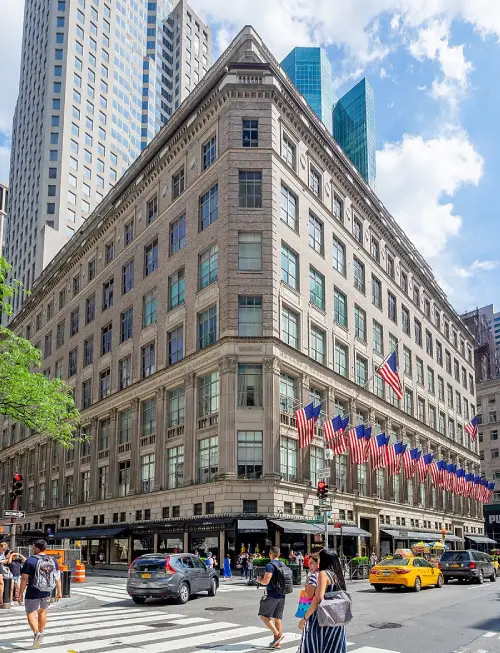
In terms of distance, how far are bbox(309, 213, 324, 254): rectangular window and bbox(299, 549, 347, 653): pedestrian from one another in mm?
42506

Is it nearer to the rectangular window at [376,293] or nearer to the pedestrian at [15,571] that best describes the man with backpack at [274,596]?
the pedestrian at [15,571]

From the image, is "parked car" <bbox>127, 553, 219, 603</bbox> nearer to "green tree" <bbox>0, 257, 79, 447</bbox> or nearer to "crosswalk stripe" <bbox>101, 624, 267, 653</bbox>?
"crosswalk stripe" <bbox>101, 624, 267, 653</bbox>

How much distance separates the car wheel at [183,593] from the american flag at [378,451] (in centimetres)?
2430

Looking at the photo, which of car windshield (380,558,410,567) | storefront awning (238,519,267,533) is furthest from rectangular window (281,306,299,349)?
car windshield (380,558,410,567)

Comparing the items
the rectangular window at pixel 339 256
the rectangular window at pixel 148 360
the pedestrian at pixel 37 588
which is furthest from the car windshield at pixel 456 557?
the rectangular window at pixel 339 256

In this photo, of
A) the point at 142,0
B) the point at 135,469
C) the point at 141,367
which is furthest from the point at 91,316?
the point at 142,0

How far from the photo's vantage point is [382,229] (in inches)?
2534

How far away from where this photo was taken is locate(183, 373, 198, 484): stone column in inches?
1706

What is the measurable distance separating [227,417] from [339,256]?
65.8 feet

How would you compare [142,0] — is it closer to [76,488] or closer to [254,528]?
[76,488]

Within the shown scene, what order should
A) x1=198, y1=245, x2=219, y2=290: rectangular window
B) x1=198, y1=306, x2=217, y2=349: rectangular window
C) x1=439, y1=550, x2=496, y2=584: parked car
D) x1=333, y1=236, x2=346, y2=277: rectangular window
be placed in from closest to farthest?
x1=439, y1=550, x2=496, y2=584: parked car
x1=198, y1=306, x2=217, y2=349: rectangular window
x1=198, y1=245, x2=219, y2=290: rectangular window
x1=333, y1=236, x2=346, y2=277: rectangular window

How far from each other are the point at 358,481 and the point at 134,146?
89.2m

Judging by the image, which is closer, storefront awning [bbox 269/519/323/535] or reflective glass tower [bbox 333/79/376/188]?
storefront awning [bbox 269/519/323/535]

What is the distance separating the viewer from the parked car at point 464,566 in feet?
108
